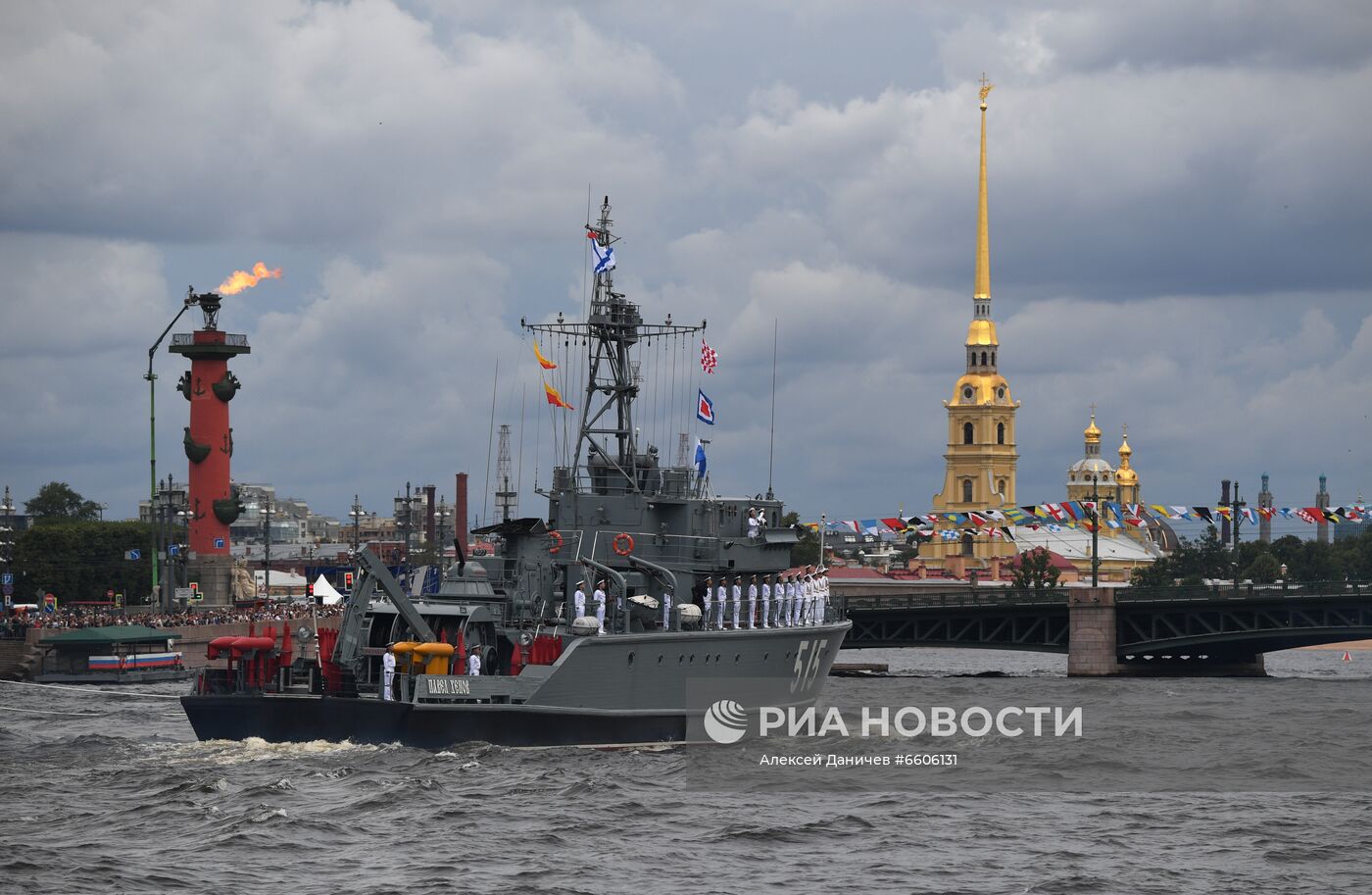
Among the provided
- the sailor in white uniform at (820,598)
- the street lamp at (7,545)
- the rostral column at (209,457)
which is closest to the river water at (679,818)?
the sailor in white uniform at (820,598)

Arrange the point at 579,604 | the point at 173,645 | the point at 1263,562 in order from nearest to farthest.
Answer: the point at 579,604 < the point at 173,645 < the point at 1263,562

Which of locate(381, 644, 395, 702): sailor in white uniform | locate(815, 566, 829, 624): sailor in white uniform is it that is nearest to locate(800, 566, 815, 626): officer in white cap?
locate(815, 566, 829, 624): sailor in white uniform

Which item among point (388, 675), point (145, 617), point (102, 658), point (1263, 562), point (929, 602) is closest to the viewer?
point (388, 675)

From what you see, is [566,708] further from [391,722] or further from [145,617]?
[145,617]

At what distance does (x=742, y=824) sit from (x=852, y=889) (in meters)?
5.55

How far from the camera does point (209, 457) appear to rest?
109000 mm

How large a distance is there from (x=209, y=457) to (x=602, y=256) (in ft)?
208

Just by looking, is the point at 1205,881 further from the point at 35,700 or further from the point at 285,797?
the point at 35,700

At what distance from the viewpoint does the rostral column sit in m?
109

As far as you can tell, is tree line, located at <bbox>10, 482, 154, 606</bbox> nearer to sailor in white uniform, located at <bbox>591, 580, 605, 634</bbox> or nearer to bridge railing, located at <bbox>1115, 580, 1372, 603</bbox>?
bridge railing, located at <bbox>1115, 580, 1372, 603</bbox>

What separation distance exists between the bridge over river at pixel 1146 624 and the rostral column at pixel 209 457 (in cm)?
3687

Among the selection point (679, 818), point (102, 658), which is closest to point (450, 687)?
point (679, 818)

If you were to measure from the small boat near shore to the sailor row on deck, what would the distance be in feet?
104

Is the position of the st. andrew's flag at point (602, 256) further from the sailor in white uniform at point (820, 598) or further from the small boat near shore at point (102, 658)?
the small boat near shore at point (102, 658)
